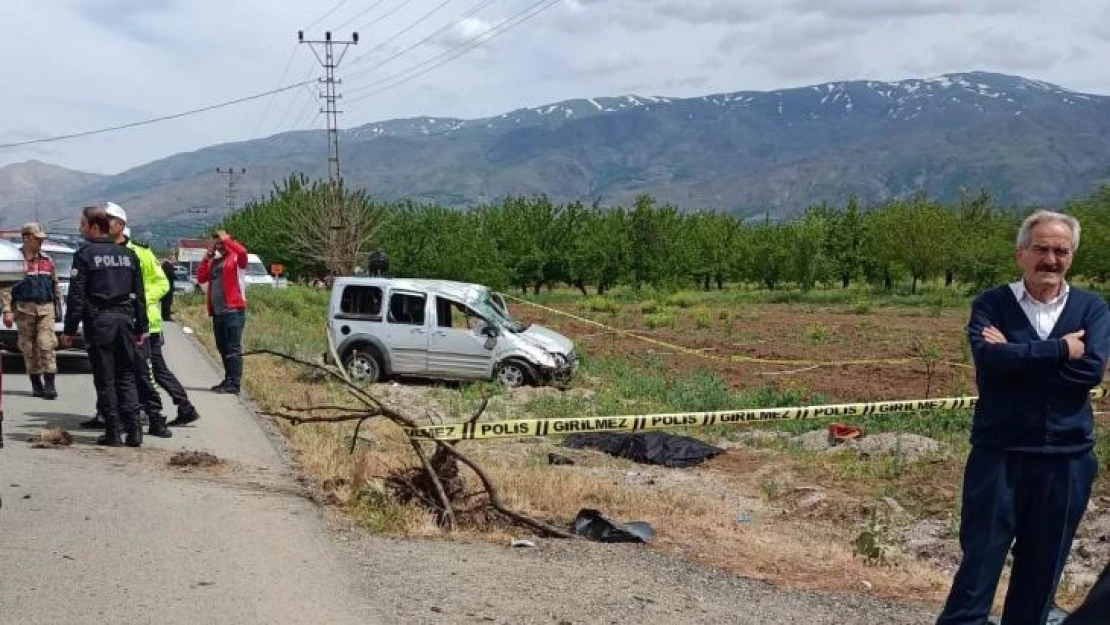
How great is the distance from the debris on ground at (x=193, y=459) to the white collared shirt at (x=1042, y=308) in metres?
6.30

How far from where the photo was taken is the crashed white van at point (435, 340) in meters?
16.8

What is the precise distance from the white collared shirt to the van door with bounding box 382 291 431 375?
12750mm

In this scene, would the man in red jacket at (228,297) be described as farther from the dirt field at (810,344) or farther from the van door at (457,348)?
the dirt field at (810,344)

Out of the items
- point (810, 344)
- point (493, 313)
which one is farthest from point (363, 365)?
point (810, 344)

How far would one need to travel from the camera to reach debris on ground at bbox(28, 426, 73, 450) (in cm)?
926

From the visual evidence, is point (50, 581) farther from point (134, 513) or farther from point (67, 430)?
point (67, 430)

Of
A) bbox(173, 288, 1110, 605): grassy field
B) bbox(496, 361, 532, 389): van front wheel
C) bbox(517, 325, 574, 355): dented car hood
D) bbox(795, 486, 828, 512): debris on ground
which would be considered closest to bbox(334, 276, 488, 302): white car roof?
bbox(517, 325, 574, 355): dented car hood

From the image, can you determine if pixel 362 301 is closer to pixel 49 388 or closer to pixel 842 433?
pixel 49 388

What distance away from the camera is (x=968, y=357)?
23.3 metres

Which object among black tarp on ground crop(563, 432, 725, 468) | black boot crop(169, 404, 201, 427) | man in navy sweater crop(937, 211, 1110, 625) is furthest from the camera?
black tarp on ground crop(563, 432, 725, 468)

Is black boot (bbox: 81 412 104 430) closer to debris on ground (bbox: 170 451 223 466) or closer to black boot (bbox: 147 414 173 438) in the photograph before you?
black boot (bbox: 147 414 173 438)

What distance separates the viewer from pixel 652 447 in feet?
38.8

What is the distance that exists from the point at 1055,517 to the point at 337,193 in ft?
178

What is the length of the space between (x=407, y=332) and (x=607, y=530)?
33.4ft
